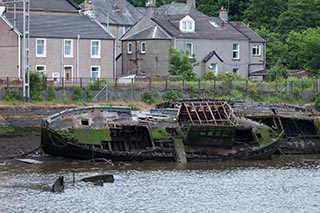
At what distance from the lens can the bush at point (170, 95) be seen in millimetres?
77044

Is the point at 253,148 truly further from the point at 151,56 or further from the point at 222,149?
the point at 151,56

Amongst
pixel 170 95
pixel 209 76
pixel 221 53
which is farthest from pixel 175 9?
pixel 170 95

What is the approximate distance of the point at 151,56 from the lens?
3799 inches

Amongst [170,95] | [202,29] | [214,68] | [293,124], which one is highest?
[202,29]

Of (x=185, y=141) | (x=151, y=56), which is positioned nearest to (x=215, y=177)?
(x=185, y=141)

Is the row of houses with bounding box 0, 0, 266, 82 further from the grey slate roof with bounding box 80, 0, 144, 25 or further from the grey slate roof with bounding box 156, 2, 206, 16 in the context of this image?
the grey slate roof with bounding box 156, 2, 206, 16

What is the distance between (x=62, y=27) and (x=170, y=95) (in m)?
13.9

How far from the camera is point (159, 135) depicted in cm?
5856

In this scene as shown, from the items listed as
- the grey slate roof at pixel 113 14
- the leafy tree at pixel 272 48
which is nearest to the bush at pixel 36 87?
the grey slate roof at pixel 113 14

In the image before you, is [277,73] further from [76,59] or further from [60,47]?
[60,47]

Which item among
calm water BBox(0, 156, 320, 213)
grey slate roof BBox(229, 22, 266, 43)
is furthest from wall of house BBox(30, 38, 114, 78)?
calm water BBox(0, 156, 320, 213)

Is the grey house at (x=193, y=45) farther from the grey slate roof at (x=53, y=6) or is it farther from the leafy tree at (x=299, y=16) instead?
the leafy tree at (x=299, y=16)

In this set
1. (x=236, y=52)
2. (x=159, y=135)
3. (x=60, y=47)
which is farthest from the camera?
(x=236, y=52)

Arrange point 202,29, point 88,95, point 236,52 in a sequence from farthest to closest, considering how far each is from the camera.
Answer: point 236,52, point 202,29, point 88,95
